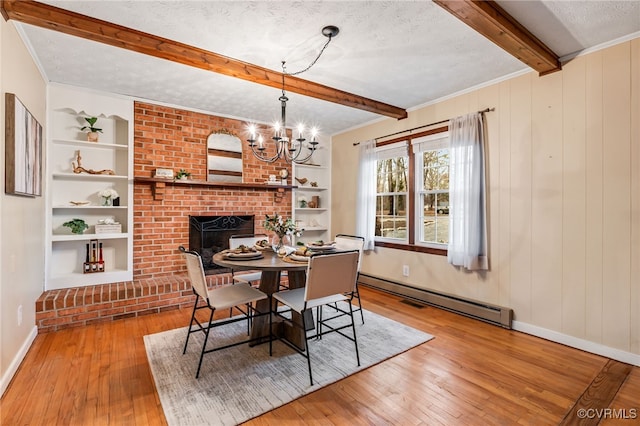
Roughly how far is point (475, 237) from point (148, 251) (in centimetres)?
389

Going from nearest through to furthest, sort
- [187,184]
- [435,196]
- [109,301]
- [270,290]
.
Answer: [270,290] → [109,301] → [435,196] → [187,184]

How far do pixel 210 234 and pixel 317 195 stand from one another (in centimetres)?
212

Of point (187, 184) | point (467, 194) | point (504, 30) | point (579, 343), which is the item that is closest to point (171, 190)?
point (187, 184)

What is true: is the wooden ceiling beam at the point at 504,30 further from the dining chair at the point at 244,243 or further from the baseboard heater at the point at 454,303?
the dining chair at the point at 244,243

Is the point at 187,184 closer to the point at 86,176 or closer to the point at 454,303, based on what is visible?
the point at 86,176

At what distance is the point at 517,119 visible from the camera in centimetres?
304

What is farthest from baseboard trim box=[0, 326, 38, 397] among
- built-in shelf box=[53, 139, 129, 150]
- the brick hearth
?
built-in shelf box=[53, 139, 129, 150]

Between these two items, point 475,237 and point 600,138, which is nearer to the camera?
point 600,138

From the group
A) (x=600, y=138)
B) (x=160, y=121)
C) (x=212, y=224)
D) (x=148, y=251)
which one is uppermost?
(x=160, y=121)

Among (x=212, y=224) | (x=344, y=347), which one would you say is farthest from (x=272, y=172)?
(x=344, y=347)

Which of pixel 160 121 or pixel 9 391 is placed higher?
pixel 160 121

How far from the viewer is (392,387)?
207 cm

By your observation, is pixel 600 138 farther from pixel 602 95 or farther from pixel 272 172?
pixel 272 172

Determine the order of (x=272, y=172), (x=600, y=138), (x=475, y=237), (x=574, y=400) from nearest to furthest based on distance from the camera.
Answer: (x=574, y=400) < (x=600, y=138) < (x=475, y=237) < (x=272, y=172)
